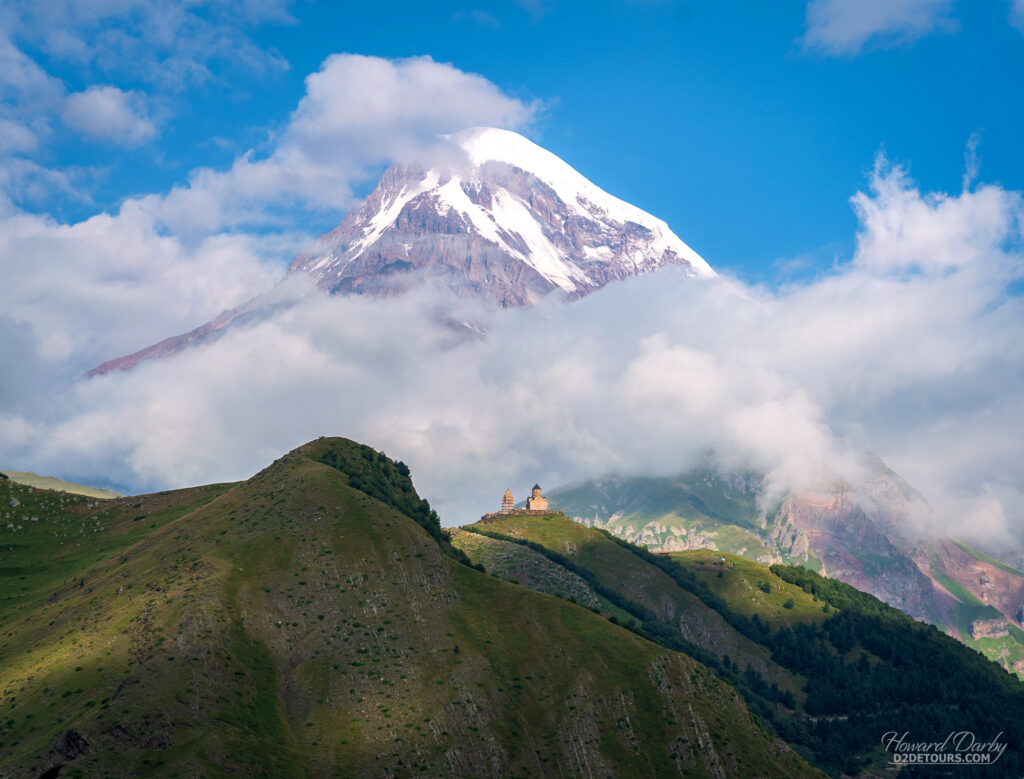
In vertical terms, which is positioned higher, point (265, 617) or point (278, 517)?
point (278, 517)

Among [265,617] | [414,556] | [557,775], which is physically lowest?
[557,775]

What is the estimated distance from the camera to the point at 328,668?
145625 millimetres

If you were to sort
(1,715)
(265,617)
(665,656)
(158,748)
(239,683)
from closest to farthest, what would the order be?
1. (158,748)
2. (1,715)
3. (239,683)
4. (265,617)
5. (665,656)

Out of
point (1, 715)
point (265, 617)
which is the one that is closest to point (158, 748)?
point (1, 715)

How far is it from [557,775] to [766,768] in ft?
133

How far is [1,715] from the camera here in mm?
124188

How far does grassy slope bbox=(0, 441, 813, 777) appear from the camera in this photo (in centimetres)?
12050

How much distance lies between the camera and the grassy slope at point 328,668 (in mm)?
120500

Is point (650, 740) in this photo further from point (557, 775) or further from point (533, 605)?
point (533, 605)

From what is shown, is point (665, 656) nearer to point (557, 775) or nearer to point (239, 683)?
point (557, 775)

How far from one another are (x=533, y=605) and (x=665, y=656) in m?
27.0

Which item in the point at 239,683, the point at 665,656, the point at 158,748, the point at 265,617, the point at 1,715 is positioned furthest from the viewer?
the point at 665,656

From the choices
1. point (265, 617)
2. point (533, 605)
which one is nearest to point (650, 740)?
point (533, 605)

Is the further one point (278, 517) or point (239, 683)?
point (278, 517)
